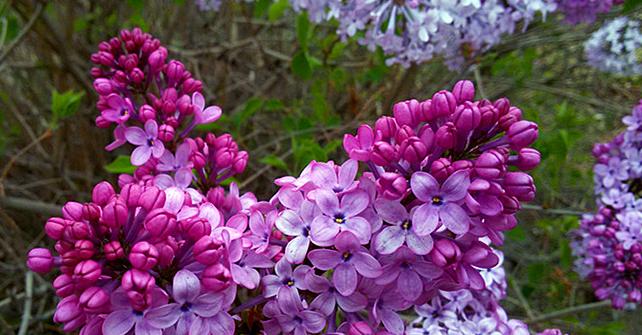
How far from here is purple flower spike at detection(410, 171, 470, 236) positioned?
0.95 m

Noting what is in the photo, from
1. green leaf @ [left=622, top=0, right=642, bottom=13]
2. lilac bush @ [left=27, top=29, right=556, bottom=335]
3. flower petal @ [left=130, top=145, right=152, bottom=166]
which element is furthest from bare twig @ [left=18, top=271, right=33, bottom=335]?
green leaf @ [left=622, top=0, right=642, bottom=13]

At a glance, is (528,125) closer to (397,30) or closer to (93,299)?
(93,299)

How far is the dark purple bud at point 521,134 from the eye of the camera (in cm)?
100

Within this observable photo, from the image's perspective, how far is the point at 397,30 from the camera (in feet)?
8.04

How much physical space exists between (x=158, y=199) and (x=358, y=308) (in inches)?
15.6

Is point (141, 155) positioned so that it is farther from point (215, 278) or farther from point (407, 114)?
point (407, 114)

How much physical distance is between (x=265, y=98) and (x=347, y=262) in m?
2.61

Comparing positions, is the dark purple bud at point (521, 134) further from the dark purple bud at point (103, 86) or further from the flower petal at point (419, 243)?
the dark purple bud at point (103, 86)

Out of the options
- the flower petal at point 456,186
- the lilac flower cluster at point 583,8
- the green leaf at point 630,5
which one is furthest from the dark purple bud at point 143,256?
the green leaf at point 630,5

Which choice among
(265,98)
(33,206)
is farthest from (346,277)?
(265,98)

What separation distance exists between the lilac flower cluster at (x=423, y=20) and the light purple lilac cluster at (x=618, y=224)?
1.96 feet

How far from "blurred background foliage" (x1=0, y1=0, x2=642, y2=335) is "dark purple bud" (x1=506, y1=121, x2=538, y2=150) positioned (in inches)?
54.5

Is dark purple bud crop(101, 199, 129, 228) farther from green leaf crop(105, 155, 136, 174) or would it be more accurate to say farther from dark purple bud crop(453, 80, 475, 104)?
green leaf crop(105, 155, 136, 174)

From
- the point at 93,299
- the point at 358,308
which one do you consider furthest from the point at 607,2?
the point at 93,299
